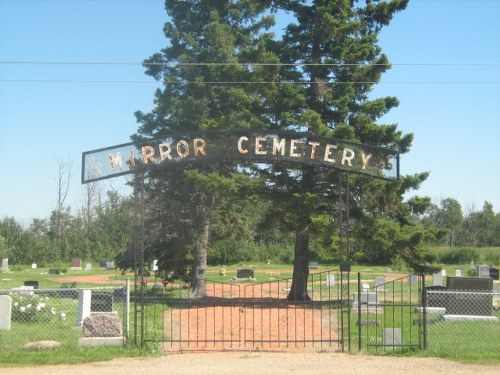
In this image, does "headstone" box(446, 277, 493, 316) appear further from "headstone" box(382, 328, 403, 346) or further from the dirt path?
the dirt path

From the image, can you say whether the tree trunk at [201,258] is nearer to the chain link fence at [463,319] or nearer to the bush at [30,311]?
the bush at [30,311]

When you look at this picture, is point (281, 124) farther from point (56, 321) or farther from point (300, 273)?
point (56, 321)

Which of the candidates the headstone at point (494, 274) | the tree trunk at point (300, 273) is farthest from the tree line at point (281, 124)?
the headstone at point (494, 274)

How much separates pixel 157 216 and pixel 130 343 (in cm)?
1635

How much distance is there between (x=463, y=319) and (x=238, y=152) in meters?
9.73

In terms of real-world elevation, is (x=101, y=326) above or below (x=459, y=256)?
above

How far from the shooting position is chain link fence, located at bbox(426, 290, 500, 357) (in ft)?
51.0

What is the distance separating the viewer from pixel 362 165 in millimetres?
13234

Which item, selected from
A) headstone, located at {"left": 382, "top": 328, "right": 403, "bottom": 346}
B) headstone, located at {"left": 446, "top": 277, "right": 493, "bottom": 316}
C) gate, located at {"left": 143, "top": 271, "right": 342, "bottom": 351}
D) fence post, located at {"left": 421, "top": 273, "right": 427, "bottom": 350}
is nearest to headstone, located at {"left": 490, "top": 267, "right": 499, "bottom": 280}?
gate, located at {"left": 143, "top": 271, "right": 342, "bottom": 351}

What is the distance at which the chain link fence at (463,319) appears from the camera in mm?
15548

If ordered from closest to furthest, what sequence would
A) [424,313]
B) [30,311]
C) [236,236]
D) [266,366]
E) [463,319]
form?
1. [266,366]
2. [424,313]
3. [30,311]
4. [463,319]
5. [236,236]

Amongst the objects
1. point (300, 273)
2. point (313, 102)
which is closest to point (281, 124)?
point (313, 102)

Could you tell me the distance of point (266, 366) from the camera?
37.6 ft

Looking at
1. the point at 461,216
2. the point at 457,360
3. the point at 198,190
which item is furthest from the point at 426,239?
the point at 461,216
